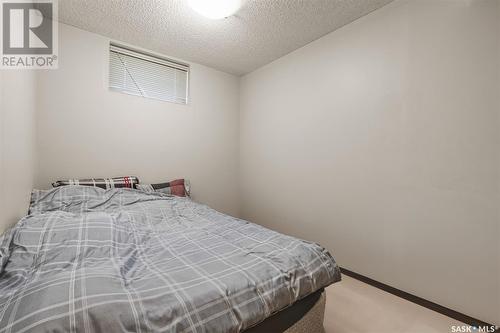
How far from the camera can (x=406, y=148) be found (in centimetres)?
183

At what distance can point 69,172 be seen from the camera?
2.33 meters

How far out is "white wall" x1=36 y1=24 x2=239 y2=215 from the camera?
228 centimetres

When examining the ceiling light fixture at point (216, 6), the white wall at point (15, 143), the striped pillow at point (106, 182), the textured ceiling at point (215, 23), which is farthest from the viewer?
the striped pillow at point (106, 182)

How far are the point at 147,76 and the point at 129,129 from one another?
70 cm

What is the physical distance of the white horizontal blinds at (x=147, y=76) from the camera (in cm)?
263

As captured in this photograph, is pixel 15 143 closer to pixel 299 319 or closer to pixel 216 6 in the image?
pixel 216 6

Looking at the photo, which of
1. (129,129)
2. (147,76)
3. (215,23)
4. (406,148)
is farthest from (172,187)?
(406,148)

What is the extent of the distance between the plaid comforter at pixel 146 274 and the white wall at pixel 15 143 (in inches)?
7.7

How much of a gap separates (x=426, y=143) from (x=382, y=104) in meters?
0.47

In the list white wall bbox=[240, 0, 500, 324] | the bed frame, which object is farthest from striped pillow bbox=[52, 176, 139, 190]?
the bed frame

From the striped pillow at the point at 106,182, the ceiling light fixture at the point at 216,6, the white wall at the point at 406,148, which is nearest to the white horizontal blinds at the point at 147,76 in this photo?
the striped pillow at the point at 106,182

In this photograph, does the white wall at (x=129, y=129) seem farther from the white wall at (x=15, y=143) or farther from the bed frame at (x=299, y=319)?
the bed frame at (x=299, y=319)

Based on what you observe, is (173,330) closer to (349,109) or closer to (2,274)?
(2,274)

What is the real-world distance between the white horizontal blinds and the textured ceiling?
5.9 inches
